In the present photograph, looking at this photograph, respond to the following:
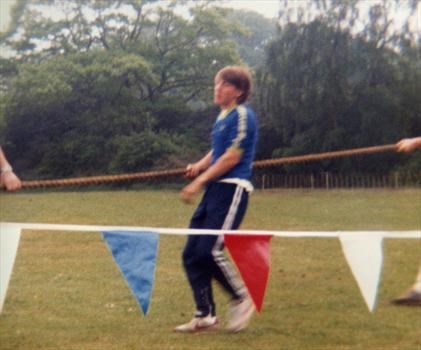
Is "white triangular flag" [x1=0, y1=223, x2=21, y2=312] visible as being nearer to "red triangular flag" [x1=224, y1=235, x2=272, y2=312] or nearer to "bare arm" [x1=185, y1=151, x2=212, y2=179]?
"red triangular flag" [x1=224, y1=235, x2=272, y2=312]

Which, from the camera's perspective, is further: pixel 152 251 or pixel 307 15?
pixel 307 15

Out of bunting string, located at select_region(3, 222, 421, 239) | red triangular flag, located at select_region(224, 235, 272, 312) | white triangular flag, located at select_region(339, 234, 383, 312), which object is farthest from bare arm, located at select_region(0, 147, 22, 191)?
white triangular flag, located at select_region(339, 234, 383, 312)

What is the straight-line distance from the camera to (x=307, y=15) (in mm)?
35344

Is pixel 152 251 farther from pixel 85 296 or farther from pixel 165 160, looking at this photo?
pixel 165 160

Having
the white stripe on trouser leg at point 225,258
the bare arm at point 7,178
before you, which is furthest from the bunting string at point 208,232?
the white stripe on trouser leg at point 225,258

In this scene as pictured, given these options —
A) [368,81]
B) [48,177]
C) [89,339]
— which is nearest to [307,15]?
[368,81]

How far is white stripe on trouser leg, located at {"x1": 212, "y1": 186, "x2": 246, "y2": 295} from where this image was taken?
4.81 metres

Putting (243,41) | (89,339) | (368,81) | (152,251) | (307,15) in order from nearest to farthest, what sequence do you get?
(152,251)
(89,339)
(368,81)
(307,15)
(243,41)

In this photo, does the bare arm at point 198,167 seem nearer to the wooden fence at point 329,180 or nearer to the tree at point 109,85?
the wooden fence at point 329,180

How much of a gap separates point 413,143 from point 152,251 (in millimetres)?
1650

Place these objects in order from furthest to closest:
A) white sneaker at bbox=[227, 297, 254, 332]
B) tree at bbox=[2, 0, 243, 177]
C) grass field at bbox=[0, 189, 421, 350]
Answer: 1. tree at bbox=[2, 0, 243, 177]
2. white sneaker at bbox=[227, 297, 254, 332]
3. grass field at bbox=[0, 189, 421, 350]

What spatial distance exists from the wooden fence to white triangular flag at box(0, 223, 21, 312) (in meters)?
25.7

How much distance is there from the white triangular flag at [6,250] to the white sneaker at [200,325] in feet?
3.89

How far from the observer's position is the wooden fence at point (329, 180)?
1182 inches
